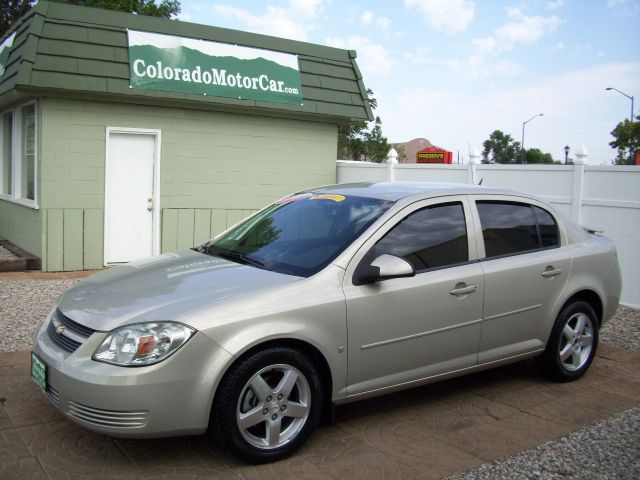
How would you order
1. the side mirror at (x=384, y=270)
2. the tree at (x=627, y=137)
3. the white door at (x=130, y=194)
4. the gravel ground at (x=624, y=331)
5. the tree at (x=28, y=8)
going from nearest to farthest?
the side mirror at (x=384, y=270)
the gravel ground at (x=624, y=331)
the white door at (x=130, y=194)
the tree at (x=28, y=8)
the tree at (x=627, y=137)

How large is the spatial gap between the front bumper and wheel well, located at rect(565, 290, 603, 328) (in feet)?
10.8

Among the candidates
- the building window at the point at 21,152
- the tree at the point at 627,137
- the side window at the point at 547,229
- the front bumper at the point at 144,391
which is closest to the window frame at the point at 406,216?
the side window at the point at 547,229

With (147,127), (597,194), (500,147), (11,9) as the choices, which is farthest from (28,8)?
(500,147)

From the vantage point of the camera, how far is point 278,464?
3879mm

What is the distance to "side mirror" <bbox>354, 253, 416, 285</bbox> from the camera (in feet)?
13.5

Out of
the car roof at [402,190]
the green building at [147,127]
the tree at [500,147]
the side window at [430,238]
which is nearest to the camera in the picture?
the side window at [430,238]

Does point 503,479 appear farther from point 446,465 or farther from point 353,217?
point 353,217

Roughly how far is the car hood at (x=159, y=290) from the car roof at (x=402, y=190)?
111cm

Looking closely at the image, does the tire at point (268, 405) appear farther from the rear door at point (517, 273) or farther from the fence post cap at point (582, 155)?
the fence post cap at point (582, 155)

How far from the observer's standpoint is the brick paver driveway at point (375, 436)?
379cm

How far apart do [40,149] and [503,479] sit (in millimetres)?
8557

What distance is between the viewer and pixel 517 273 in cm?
503

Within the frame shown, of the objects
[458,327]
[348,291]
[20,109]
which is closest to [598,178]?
[458,327]

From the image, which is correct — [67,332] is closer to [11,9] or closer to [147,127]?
[147,127]
